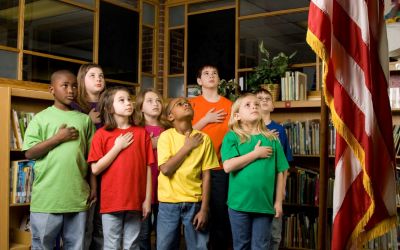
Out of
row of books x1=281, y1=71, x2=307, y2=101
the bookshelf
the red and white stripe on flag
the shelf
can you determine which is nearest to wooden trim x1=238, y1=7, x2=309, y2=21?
row of books x1=281, y1=71, x2=307, y2=101

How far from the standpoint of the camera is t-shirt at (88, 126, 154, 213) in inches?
105

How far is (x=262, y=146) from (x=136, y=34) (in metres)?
3.80

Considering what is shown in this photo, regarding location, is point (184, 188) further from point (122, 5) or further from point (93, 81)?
point (122, 5)

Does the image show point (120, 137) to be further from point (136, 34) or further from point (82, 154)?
point (136, 34)

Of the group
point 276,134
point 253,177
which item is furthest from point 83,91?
point 276,134

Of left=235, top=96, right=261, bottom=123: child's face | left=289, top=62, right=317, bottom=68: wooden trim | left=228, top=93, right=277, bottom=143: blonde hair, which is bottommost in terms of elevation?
left=228, top=93, right=277, bottom=143: blonde hair

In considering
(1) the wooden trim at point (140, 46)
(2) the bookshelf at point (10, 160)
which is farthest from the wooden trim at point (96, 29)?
(2) the bookshelf at point (10, 160)

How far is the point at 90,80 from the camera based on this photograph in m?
3.00

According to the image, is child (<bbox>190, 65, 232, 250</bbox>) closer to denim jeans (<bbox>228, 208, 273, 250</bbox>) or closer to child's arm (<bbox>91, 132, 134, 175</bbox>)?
denim jeans (<bbox>228, 208, 273, 250</bbox>)

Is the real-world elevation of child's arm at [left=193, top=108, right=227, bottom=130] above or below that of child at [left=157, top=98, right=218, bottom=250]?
above

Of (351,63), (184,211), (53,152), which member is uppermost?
(351,63)

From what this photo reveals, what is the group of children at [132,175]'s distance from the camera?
2.67 meters

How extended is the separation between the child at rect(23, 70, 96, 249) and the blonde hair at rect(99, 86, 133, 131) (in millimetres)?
152

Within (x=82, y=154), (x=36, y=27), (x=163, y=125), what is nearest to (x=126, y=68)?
(x=36, y=27)
